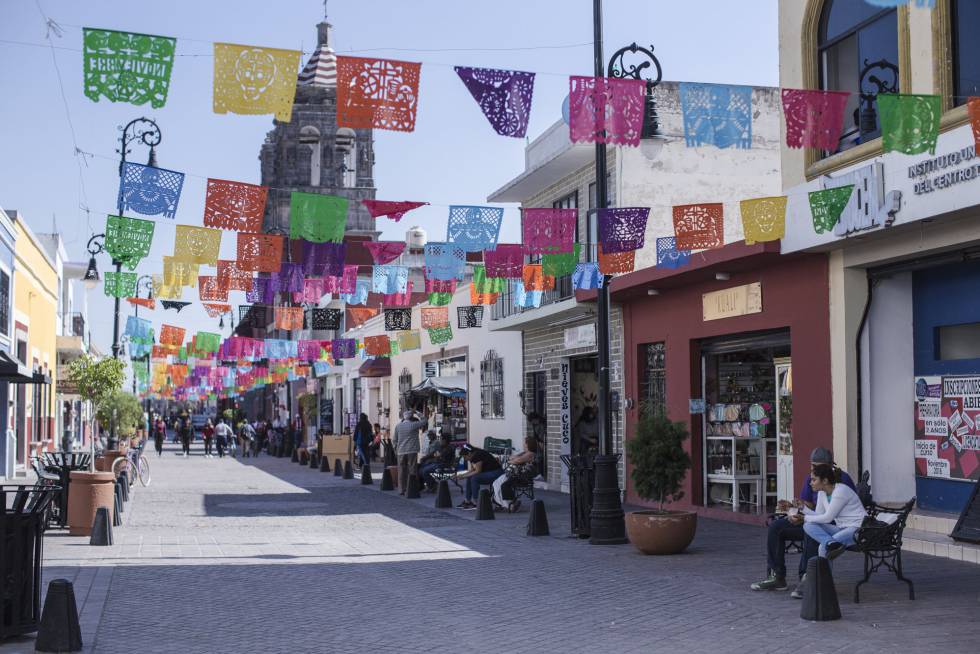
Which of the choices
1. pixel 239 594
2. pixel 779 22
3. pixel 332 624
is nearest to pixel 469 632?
pixel 332 624

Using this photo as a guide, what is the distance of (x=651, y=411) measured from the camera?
46.2 ft

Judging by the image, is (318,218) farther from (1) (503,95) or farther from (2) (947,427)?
(2) (947,427)

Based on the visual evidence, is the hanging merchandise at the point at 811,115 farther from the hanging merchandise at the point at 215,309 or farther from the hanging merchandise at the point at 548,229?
the hanging merchandise at the point at 215,309

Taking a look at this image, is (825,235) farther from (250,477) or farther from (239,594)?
(250,477)

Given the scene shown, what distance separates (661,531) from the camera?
43.5 feet

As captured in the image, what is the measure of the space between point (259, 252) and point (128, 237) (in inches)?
87.8

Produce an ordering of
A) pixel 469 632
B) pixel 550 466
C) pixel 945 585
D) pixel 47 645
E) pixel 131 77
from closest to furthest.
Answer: pixel 47 645, pixel 469 632, pixel 131 77, pixel 945 585, pixel 550 466

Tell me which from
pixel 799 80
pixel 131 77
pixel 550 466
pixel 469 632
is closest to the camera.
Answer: pixel 469 632

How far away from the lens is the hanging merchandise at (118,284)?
24.0m

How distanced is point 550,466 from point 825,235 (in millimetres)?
12419

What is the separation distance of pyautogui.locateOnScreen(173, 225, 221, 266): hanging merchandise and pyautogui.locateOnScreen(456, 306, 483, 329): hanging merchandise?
1344cm

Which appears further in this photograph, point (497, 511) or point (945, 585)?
point (497, 511)

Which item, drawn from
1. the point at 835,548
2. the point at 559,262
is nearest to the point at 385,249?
the point at 559,262

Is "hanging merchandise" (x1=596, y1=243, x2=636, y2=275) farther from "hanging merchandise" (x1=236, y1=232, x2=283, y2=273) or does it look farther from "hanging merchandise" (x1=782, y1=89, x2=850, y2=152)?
"hanging merchandise" (x1=236, y1=232, x2=283, y2=273)
